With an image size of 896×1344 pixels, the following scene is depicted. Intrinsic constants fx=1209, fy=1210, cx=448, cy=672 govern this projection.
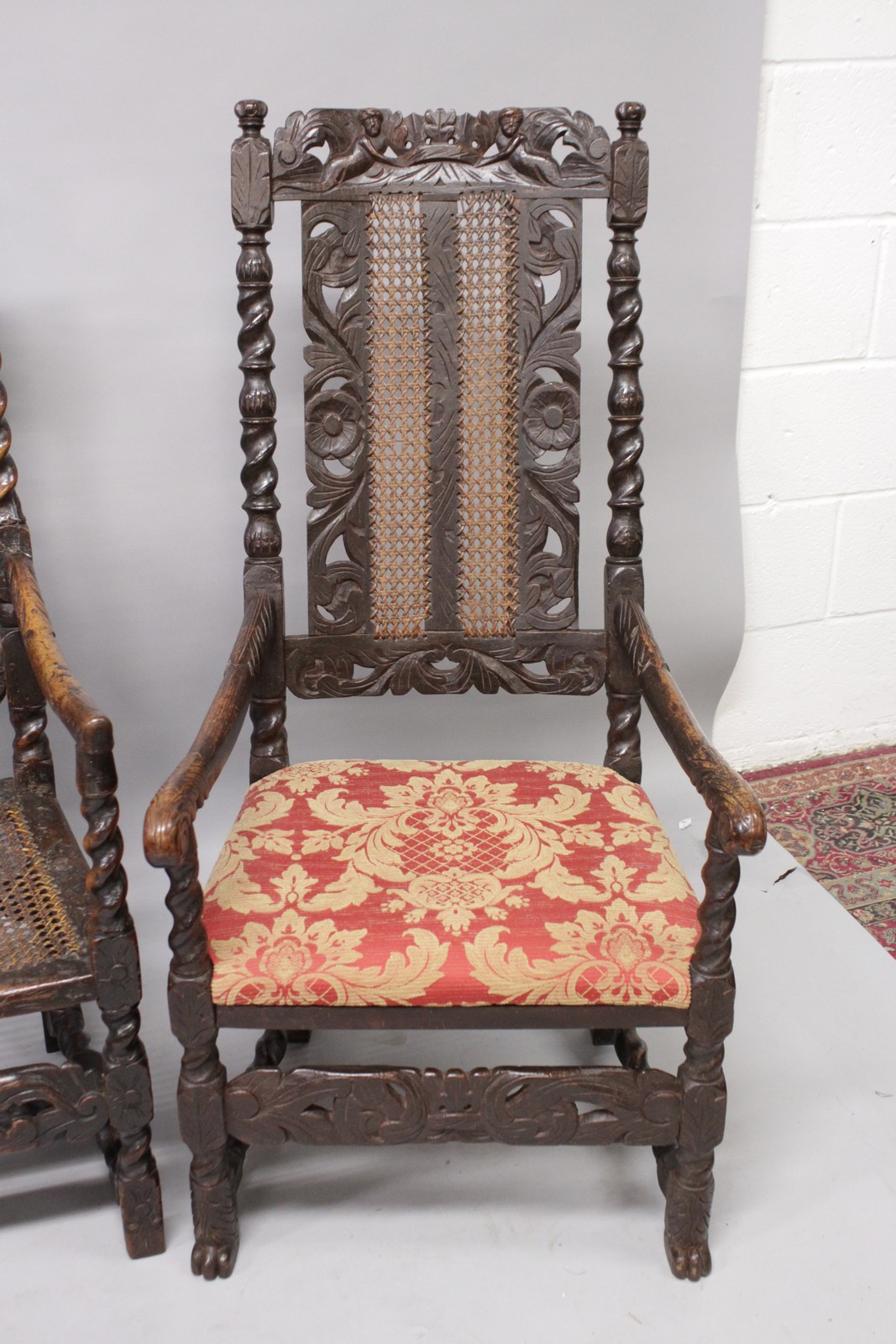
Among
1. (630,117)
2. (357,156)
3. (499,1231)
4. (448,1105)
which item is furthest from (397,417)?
(499,1231)

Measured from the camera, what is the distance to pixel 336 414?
65.4 inches

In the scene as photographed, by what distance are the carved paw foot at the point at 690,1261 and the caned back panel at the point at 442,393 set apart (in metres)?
0.74

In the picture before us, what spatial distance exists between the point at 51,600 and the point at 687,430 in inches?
48.3

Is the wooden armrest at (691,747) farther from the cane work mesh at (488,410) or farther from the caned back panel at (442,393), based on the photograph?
the cane work mesh at (488,410)

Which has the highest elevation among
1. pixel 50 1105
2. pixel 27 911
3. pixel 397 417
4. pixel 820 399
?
pixel 397 417

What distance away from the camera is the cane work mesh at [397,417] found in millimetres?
1632

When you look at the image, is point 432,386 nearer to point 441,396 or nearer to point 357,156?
point 441,396

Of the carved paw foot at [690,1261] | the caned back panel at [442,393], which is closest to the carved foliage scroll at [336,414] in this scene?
the caned back panel at [442,393]

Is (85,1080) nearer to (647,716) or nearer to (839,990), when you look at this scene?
(839,990)

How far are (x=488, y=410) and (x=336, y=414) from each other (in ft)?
0.70

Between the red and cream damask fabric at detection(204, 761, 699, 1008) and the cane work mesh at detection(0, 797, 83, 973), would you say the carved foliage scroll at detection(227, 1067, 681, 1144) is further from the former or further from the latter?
the cane work mesh at detection(0, 797, 83, 973)

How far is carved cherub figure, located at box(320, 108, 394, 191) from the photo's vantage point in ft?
5.16

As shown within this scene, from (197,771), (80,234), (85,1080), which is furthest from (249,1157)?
(80,234)

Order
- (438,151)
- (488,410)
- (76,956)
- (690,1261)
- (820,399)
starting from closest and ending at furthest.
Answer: (76,956) → (690,1261) → (438,151) → (488,410) → (820,399)
